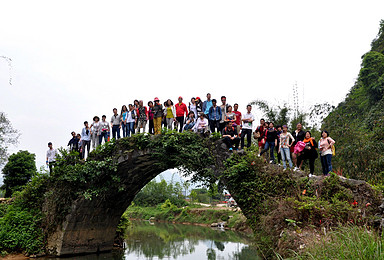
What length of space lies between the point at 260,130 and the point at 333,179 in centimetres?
269

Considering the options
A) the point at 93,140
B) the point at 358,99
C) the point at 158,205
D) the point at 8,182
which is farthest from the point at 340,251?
the point at 158,205

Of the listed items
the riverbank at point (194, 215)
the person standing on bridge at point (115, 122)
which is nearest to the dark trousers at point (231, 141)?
the person standing on bridge at point (115, 122)

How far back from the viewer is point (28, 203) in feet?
43.2

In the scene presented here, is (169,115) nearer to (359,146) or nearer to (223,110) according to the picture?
(223,110)

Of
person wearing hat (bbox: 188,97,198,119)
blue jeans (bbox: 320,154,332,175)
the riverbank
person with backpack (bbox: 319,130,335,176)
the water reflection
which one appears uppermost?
person wearing hat (bbox: 188,97,198,119)

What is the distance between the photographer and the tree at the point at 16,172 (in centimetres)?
1928

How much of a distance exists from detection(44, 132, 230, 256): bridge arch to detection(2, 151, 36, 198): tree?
7564 mm

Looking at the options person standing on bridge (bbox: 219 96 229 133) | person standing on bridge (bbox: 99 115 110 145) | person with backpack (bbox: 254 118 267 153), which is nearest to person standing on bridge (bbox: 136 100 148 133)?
person standing on bridge (bbox: 99 115 110 145)

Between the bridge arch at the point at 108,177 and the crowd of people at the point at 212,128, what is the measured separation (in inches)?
19.5

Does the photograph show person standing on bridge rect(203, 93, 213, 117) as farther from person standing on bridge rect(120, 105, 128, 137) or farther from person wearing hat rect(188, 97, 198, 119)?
person standing on bridge rect(120, 105, 128, 137)

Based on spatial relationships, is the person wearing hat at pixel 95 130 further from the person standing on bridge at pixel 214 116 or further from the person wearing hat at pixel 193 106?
the person standing on bridge at pixel 214 116

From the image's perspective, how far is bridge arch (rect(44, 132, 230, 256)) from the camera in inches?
402

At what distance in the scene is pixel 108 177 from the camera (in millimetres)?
12602

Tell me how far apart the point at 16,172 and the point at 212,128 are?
46.8 ft
